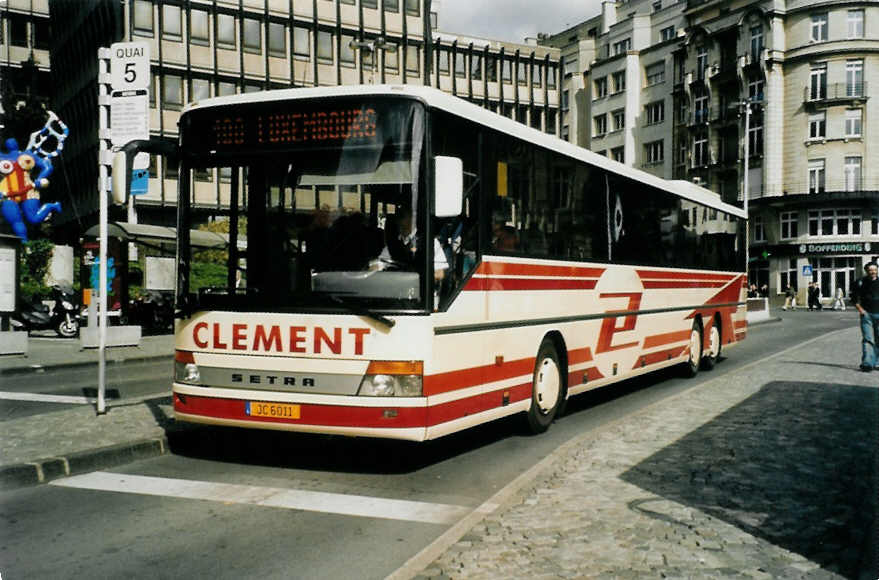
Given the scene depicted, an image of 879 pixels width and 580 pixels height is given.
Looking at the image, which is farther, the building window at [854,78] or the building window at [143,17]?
the building window at [854,78]

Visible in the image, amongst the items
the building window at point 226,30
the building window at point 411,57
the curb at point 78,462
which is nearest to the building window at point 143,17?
the building window at point 226,30

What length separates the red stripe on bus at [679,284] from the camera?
13.6 m

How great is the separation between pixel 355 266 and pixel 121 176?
319cm

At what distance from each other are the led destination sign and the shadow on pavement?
3.46m

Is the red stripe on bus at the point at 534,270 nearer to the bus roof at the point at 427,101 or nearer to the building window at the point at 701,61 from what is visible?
the bus roof at the point at 427,101

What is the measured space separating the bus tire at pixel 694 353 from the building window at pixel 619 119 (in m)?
67.7

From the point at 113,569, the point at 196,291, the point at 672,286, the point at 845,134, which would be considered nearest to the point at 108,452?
the point at 196,291

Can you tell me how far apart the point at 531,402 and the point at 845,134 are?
59446 millimetres

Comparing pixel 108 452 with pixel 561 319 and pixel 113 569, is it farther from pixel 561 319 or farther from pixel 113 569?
pixel 561 319

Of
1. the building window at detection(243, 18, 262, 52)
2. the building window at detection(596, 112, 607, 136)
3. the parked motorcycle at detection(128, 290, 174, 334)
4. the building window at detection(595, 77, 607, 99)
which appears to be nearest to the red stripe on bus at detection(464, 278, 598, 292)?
the parked motorcycle at detection(128, 290, 174, 334)

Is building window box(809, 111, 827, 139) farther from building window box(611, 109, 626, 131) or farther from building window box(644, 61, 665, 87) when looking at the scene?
building window box(611, 109, 626, 131)

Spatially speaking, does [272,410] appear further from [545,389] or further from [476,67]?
[476,67]

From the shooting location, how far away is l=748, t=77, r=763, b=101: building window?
2606 inches

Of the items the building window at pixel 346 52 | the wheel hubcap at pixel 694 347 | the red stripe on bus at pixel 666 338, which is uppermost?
the building window at pixel 346 52
